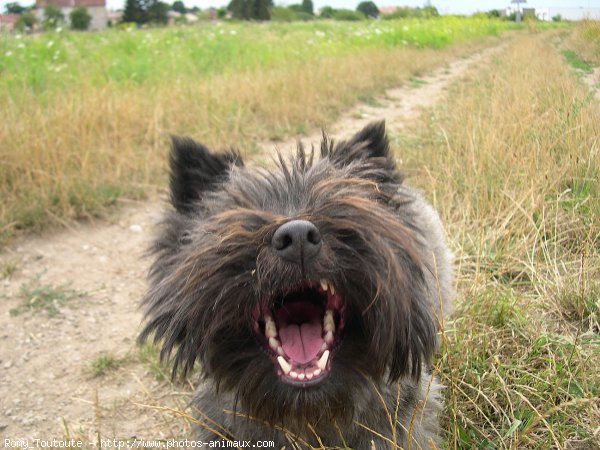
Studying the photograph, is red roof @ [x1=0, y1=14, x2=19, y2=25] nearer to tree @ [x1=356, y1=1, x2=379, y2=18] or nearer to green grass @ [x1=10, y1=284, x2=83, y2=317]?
green grass @ [x1=10, y1=284, x2=83, y2=317]


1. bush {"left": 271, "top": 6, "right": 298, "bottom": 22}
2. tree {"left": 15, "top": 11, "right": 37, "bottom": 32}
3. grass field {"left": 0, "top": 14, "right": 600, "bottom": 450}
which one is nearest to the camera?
grass field {"left": 0, "top": 14, "right": 600, "bottom": 450}

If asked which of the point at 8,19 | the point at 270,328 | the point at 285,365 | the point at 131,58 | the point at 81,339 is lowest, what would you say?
the point at 81,339

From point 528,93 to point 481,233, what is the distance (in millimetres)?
3084

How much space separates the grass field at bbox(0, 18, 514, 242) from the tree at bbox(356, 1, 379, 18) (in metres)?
32.5

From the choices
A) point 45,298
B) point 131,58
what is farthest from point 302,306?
point 131,58

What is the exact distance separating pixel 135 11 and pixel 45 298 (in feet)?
130

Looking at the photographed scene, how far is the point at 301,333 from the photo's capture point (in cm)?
227

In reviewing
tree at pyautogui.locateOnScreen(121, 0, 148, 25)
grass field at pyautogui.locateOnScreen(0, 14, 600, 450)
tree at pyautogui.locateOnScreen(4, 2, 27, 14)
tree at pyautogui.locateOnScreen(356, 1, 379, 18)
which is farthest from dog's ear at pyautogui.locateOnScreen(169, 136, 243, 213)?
tree at pyautogui.locateOnScreen(356, 1, 379, 18)

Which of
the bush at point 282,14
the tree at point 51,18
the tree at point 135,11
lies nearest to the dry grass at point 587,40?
the tree at point 51,18

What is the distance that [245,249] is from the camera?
2.05 meters

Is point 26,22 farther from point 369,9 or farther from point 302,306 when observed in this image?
point 369,9

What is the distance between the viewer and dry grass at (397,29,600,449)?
272 cm

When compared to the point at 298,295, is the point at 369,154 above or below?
above

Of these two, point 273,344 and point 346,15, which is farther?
point 346,15
